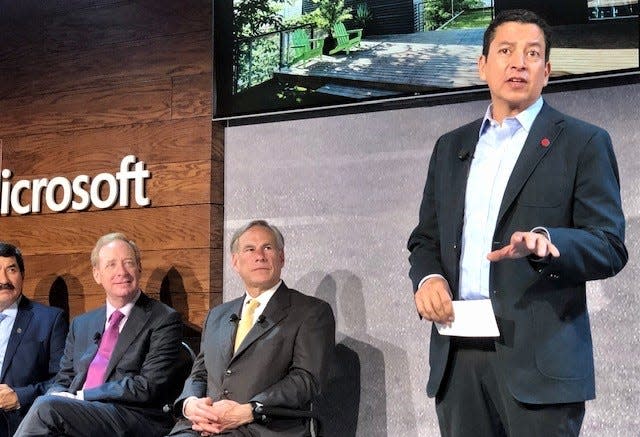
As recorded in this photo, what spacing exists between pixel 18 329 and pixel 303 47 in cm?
203

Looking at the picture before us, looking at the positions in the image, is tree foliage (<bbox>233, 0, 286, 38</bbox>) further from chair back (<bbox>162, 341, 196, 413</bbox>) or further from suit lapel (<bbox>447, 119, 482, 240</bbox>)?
suit lapel (<bbox>447, 119, 482, 240</bbox>)

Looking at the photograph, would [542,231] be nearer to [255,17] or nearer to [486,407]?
[486,407]

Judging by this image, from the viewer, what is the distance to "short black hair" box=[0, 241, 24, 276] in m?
4.18

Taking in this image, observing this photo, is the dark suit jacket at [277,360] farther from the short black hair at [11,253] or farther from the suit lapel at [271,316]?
the short black hair at [11,253]

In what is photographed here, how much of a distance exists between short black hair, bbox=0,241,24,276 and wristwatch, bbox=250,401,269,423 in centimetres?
187

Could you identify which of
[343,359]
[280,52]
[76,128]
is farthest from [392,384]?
[76,128]

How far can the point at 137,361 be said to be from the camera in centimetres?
356

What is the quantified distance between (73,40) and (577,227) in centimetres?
352

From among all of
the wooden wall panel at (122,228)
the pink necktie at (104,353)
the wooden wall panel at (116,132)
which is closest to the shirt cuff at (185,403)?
the pink necktie at (104,353)

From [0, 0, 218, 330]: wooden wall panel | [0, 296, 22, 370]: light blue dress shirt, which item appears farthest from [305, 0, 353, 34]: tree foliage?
[0, 296, 22, 370]: light blue dress shirt

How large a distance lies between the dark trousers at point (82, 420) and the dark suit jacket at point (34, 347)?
688 mm

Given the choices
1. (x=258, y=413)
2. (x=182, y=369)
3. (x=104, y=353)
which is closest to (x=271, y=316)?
(x=258, y=413)

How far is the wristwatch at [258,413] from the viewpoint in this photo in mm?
2957

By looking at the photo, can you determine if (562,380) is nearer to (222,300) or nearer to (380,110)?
(380,110)
